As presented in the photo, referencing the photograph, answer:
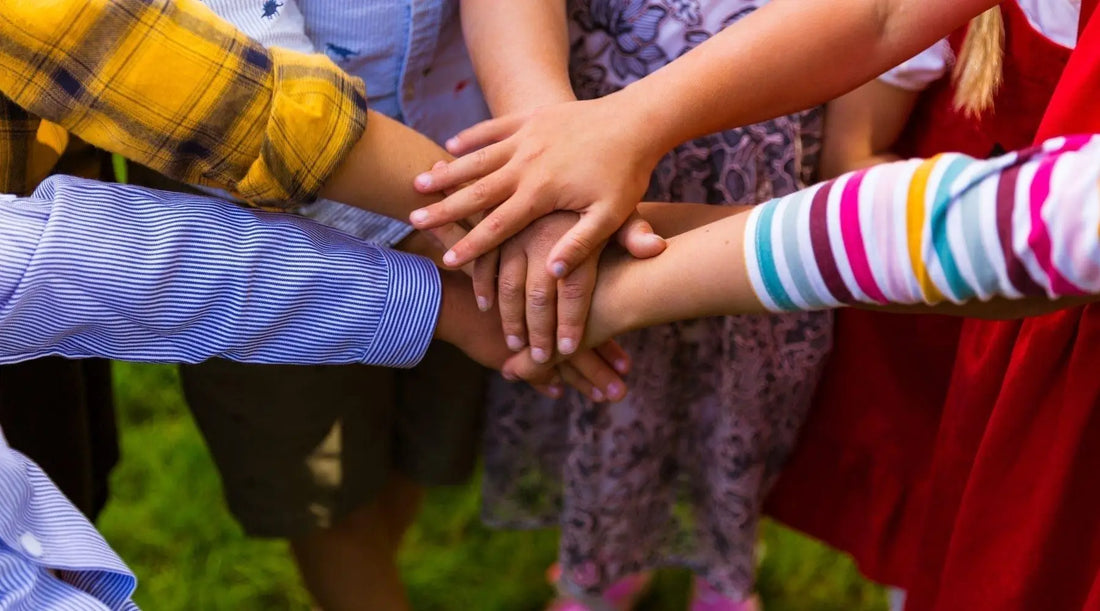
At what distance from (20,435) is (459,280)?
50 centimetres

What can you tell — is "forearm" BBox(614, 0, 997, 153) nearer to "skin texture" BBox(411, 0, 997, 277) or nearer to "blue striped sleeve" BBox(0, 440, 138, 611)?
"skin texture" BBox(411, 0, 997, 277)

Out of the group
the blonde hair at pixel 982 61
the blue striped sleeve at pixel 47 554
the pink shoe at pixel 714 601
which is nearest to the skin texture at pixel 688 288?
the blonde hair at pixel 982 61

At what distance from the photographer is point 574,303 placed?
0.87m

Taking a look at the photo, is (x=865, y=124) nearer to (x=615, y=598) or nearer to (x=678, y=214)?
(x=678, y=214)

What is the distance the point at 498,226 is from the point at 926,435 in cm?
50

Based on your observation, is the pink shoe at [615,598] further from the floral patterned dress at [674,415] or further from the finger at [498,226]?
the finger at [498,226]

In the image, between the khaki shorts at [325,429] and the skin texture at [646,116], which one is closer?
the skin texture at [646,116]

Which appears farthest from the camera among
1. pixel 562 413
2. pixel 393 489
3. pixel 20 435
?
pixel 393 489

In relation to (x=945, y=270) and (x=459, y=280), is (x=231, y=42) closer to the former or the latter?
(x=459, y=280)

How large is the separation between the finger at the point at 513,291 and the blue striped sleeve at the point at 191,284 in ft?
0.20

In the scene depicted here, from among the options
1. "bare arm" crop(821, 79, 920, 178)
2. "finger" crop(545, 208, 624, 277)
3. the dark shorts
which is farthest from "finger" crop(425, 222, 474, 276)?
the dark shorts

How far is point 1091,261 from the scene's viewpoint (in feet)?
1.97

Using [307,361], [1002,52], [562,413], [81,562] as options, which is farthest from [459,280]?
[1002,52]

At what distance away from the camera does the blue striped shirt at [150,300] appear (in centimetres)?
73
